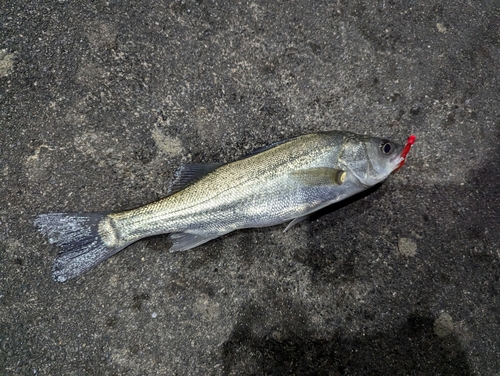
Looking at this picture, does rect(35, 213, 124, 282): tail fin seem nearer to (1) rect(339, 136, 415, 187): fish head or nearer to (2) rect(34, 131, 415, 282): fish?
(2) rect(34, 131, 415, 282): fish

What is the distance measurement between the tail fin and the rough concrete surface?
0.42 feet

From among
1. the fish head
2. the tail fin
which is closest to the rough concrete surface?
the tail fin

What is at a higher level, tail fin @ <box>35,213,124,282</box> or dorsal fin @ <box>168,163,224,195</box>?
dorsal fin @ <box>168,163,224,195</box>

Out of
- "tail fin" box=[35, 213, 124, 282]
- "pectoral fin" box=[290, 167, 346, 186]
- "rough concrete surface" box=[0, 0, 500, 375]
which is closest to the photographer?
"pectoral fin" box=[290, 167, 346, 186]

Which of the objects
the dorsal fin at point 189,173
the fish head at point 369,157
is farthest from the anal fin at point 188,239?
the fish head at point 369,157

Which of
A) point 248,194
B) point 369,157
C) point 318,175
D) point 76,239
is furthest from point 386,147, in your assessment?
point 76,239

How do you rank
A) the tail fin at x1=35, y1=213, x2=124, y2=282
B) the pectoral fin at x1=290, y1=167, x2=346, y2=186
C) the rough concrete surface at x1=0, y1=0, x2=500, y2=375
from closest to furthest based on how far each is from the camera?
the pectoral fin at x1=290, y1=167, x2=346, y2=186 < the tail fin at x1=35, y1=213, x2=124, y2=282 < the rough concrete surface at x1=0, y1=0, x2=500, y2=375

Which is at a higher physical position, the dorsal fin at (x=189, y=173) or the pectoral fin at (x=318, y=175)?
the dorsal fin at (x=189, y=173)

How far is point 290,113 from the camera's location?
299cm

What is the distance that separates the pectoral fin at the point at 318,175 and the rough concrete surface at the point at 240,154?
526 millimetres

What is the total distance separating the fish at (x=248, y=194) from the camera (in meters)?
2.54

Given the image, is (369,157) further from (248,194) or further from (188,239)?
(188,239)

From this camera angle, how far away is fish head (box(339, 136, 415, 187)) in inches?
102

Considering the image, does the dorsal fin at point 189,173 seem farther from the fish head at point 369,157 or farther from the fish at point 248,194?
the fish head at point 369,157
